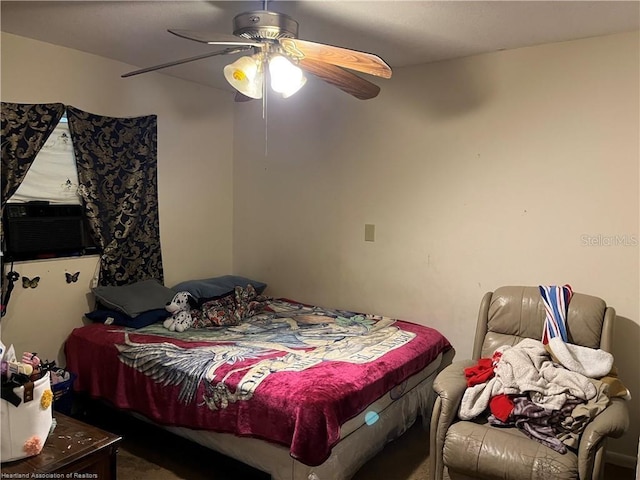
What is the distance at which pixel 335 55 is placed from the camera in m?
2.10

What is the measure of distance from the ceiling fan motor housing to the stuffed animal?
188 cm

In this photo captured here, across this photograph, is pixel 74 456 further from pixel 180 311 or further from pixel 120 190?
pixel 120 190

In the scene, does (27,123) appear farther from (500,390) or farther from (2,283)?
(500,390)

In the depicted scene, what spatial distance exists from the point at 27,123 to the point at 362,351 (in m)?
2.42

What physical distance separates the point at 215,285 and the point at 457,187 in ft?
6.56

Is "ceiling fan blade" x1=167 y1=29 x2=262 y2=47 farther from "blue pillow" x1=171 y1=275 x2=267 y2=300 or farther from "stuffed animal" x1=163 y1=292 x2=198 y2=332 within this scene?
"blue pillow" x1=171 y1=275 x2=267 y2=300

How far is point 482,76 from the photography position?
3.11 m

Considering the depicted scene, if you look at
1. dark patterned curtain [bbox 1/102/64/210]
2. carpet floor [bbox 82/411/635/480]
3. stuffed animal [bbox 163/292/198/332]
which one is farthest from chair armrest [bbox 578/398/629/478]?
dark patterned curtain [bbox 1/102/64/210]

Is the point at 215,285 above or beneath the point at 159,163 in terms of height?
beneath

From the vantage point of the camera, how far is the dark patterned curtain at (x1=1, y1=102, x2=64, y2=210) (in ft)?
9.28

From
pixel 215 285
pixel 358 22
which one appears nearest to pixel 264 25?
pixel 358 22

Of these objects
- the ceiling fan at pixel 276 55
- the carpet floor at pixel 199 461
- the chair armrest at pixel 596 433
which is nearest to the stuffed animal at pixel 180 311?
the carpet floor at pixel 199 461

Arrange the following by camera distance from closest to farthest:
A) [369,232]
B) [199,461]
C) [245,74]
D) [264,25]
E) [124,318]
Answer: [264,25] < [245,74] < [199,461] < [124,318] < [369,232]

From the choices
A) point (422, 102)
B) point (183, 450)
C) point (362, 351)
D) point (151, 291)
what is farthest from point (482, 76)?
point (183, 450)
